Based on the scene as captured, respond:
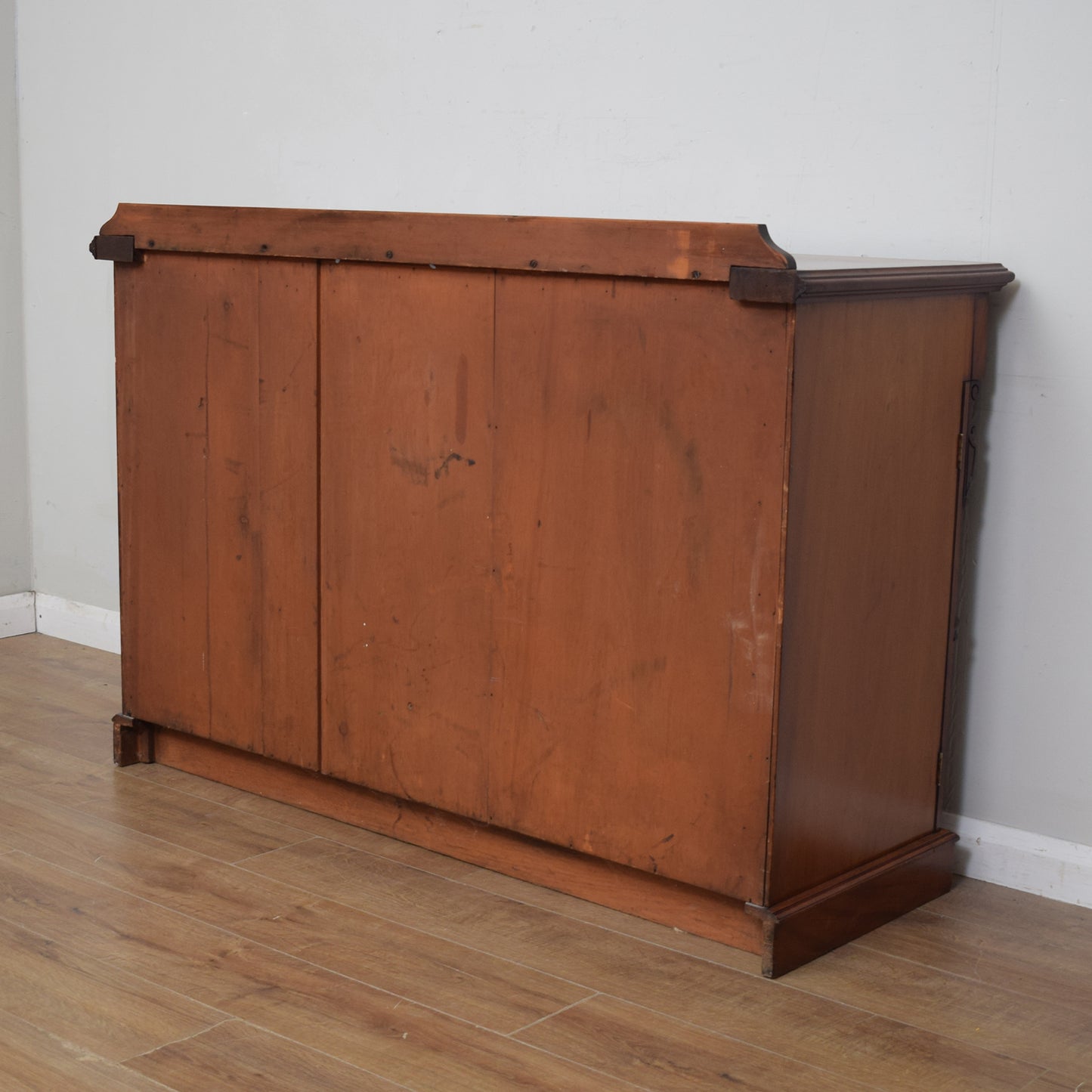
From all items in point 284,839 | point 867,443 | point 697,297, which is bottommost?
point 284,839

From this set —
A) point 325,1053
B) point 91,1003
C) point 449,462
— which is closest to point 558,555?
point 449,462

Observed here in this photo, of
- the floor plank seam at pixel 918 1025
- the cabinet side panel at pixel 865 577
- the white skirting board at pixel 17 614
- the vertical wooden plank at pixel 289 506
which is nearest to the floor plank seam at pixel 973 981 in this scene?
the floor plank seam at pixel 918 1025

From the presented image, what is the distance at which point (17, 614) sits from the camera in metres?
4.15

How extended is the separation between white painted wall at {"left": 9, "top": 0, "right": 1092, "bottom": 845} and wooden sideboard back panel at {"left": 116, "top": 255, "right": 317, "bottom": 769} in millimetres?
652

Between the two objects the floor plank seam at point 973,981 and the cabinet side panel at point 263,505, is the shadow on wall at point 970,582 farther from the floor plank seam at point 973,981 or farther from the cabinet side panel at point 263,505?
the cabinet side panel at point 263,505

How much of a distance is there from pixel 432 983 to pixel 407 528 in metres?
0.78

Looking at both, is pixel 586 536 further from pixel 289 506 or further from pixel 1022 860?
pixel 1022 860

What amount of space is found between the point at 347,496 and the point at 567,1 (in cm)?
110

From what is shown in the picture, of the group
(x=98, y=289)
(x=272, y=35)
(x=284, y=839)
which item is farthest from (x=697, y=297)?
(x=98, y=289)

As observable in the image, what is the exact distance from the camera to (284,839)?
106 inches

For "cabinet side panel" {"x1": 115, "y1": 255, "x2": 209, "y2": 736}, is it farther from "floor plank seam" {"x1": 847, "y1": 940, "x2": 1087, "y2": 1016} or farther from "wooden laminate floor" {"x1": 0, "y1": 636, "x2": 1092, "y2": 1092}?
"floor plank seam" {"x1": 847, "y1": 940, "x2": 1087, "y2": 1016}

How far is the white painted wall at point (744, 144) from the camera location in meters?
2.46

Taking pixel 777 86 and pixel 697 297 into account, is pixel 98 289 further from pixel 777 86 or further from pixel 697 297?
pixel 697 297

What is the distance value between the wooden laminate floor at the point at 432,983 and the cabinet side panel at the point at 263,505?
0.24 meters
